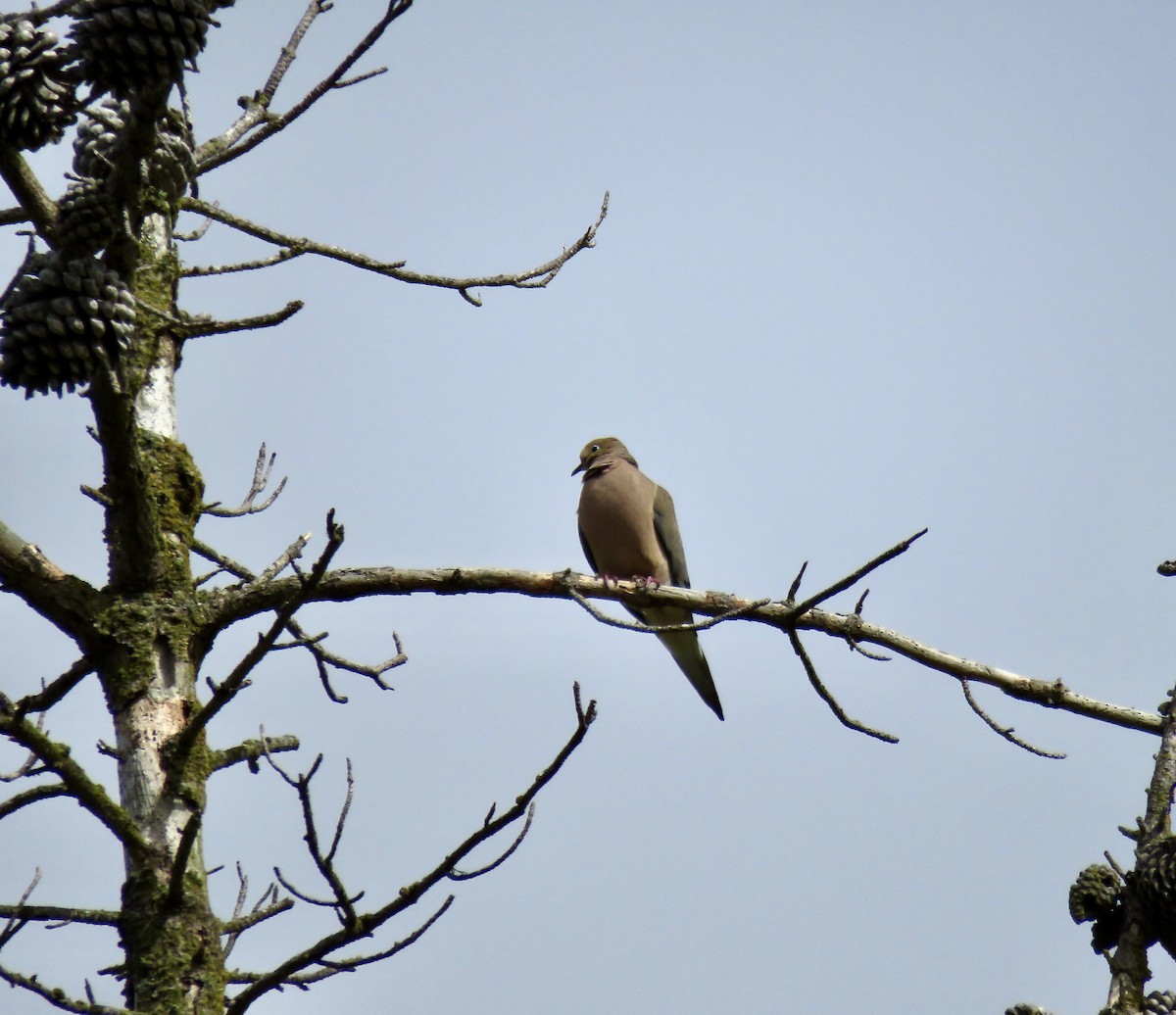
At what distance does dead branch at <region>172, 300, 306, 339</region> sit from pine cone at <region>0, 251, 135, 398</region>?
867 millimetres

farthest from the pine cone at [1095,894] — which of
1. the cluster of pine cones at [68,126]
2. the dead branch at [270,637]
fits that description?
the cluster of pine cones at [68,126]

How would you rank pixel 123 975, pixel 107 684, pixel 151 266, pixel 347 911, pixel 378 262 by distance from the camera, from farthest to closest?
1. pixel 378 262
2. pixel 151 266
3. pixel 107 684
4. pixel 123 975
5. pixel 347 911

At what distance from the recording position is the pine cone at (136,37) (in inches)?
82.7

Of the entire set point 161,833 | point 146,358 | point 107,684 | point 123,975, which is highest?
point 146,358

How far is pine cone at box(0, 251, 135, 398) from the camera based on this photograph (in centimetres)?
231

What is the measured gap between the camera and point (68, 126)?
2.47 m

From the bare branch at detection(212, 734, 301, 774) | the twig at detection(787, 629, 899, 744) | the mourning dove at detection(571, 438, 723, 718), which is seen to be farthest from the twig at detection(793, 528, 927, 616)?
the mourning dove at detection(571, 438, 723, 718)

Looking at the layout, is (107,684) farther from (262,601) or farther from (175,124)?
(175,124)

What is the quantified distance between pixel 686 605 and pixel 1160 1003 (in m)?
2.06

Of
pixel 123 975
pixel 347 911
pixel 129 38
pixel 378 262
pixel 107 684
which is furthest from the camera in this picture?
pixel 378 262

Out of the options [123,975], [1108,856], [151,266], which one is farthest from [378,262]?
[1108,856]

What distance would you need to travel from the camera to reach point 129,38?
211 cm

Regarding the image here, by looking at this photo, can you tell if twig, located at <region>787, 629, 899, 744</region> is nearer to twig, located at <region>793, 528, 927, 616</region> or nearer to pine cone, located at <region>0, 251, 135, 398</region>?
twig, located at <region>793, 528, 927, 616</region>

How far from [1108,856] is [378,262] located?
318 cm
